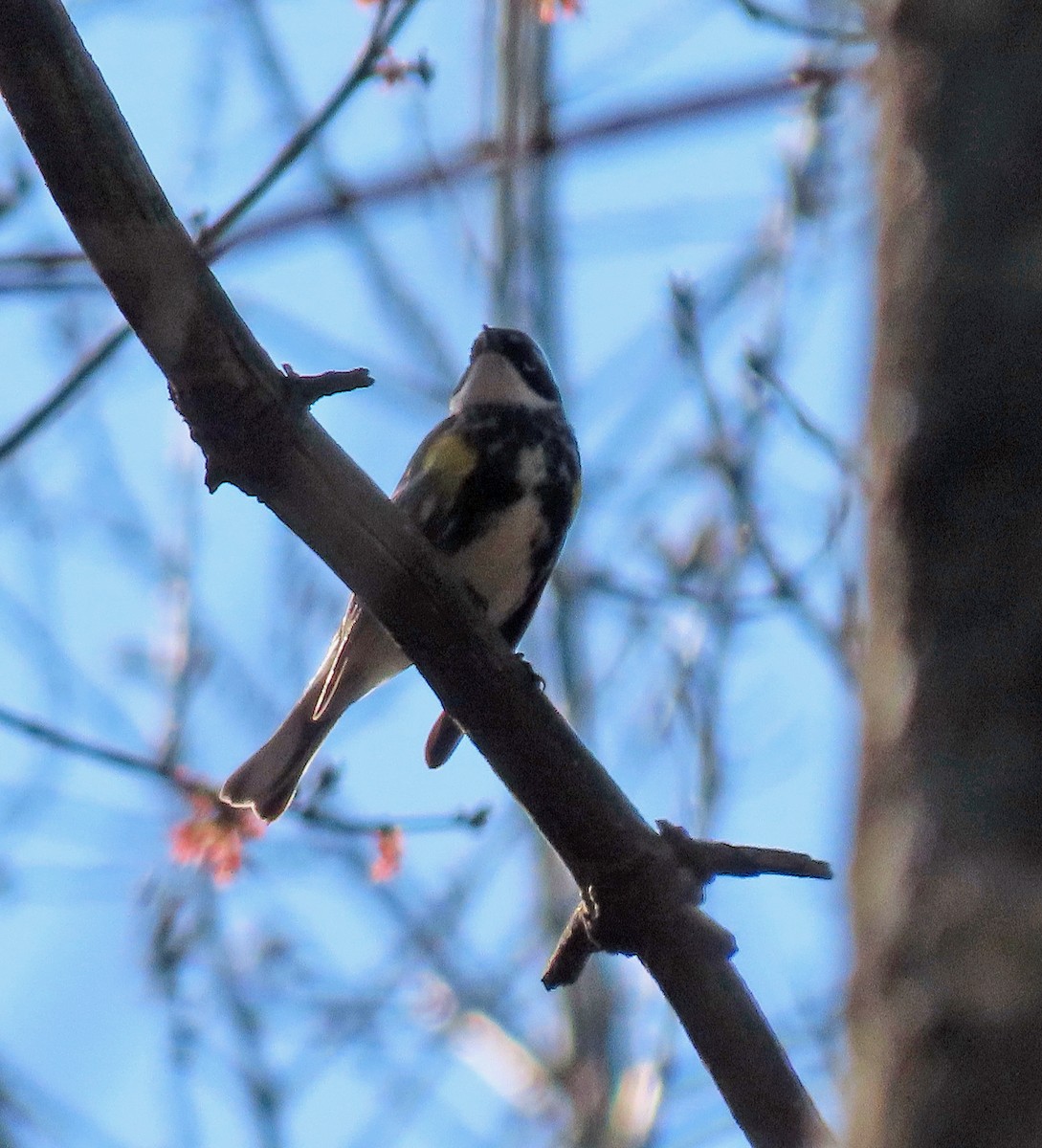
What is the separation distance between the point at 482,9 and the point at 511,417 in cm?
277

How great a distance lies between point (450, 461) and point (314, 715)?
82cm

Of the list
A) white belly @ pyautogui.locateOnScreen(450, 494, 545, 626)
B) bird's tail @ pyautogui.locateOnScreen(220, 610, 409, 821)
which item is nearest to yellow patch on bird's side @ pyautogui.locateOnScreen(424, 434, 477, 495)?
white belly @ pyautogui.locateOnScreen(450, 494, 545, 626)

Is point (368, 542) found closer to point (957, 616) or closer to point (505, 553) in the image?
point (957, 616)

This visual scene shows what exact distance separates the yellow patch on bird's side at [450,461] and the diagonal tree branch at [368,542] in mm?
1872

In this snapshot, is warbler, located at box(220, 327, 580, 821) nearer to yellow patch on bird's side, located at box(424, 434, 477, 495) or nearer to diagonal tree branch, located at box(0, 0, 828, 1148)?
yellow patch on bird's side, located at box(424, 434, 477, 495)

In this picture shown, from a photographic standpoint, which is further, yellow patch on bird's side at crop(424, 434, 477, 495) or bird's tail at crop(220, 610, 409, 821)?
yellow patch on bird's side at crop(424, 434, 477, 495)

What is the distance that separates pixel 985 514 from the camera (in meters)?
1.01

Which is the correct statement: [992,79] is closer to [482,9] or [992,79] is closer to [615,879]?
[615,879]

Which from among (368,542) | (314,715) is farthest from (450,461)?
(368,542)

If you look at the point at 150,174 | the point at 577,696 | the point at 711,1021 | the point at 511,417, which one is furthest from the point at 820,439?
the point at 577,696

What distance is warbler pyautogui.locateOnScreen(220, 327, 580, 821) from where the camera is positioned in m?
4.49

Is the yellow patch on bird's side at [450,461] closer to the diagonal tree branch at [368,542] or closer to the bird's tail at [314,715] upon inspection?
the bird's tail at [314,715]

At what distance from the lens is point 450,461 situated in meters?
4.76

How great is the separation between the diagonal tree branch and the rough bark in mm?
1546
